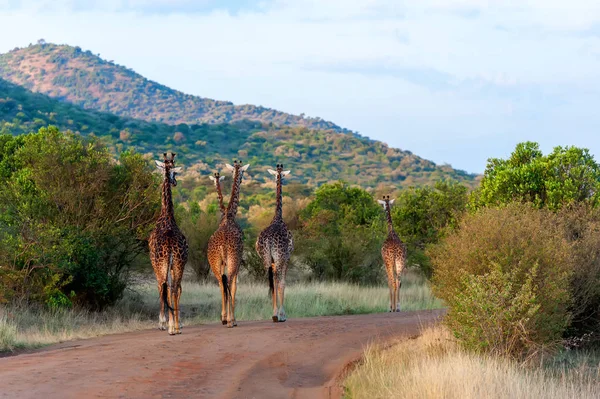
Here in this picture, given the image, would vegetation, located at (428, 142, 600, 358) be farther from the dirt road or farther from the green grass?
the green grass

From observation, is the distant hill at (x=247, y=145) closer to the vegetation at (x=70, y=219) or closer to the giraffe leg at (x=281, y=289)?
the vegetation at (x=70, y=219)

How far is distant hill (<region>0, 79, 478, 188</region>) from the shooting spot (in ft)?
247

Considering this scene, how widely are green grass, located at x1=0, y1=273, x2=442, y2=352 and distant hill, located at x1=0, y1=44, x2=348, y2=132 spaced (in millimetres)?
128934

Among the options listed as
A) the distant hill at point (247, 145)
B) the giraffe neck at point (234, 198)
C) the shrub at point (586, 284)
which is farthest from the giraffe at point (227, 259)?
the distant hill at point (247, 145)

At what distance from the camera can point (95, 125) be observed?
263 feet

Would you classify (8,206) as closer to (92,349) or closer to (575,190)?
(92,349)

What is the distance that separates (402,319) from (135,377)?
9.58 m

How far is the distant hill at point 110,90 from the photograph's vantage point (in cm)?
15400

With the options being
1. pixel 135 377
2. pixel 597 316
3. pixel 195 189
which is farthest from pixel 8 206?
pixel 195 189

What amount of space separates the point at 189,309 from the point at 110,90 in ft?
477

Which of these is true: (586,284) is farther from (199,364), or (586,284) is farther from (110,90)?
(110,90)

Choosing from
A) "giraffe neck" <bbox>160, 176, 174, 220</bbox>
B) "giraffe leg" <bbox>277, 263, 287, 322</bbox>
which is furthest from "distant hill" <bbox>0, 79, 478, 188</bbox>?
"giraffe neck" <bbox>160, 176, 174, 220</bbox>

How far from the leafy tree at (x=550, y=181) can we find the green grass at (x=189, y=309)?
4.91 meters

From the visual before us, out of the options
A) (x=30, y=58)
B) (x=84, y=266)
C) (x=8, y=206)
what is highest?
(x=30, y=58)
